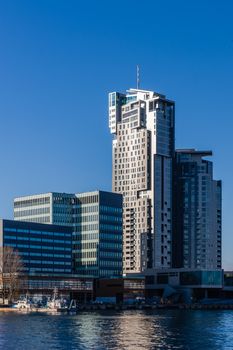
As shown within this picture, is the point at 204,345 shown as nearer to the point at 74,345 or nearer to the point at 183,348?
the point at 183,348

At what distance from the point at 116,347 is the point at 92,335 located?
2121cm

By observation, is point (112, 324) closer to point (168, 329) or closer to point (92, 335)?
point (168, 329)

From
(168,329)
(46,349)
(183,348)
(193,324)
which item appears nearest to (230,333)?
(168,329)

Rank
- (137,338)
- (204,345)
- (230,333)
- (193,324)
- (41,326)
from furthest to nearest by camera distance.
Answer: (193,324)
(41,326)
(230,333)
(137,338)
(204,345)

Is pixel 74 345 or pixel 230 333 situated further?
pixel 230 333

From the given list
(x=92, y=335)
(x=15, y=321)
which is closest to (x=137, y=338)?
(x=92, y=335)

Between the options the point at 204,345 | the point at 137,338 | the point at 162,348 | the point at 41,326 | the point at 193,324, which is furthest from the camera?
the point at 193,324

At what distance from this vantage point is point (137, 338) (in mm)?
117688

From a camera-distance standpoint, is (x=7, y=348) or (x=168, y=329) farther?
(x=168, y=329)

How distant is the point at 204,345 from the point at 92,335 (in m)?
22.1

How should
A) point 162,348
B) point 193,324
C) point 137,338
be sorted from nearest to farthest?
1. point 162,348
2. point 137,338
3. point 193,324

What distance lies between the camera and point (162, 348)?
102 meters

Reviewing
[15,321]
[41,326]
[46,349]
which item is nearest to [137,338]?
[46,349]

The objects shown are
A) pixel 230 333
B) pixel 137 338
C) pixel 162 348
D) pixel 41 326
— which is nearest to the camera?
pixel 162 348
